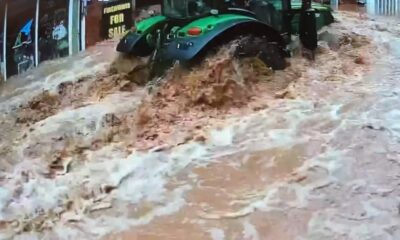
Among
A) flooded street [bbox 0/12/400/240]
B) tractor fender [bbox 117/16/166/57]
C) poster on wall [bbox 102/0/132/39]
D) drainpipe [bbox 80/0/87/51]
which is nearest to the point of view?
flooded street [bbox 0/12/400/240]

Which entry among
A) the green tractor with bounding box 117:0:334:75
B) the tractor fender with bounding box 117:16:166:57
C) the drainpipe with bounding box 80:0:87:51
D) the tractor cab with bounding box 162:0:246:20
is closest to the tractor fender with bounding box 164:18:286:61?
the green tractor with bounding box 117:0:334:75

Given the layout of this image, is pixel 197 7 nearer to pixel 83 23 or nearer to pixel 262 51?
Answer: pixel 262 51

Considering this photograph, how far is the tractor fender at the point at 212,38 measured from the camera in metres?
3.82

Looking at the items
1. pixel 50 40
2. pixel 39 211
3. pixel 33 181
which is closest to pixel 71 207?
pixel 39 211

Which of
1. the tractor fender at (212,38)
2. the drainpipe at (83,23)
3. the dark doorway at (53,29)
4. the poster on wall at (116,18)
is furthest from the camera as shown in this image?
the poster on wall at (116,18)

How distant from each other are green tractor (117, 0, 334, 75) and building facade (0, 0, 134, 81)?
99 cm

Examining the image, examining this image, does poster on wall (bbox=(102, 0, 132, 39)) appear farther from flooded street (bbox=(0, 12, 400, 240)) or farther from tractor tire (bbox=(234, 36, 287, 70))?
tractor tire (bbox=(234, 36, 287, 70))

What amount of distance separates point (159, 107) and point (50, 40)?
6.35 feet

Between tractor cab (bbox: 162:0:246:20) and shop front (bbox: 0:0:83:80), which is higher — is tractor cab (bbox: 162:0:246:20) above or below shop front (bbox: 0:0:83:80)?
above

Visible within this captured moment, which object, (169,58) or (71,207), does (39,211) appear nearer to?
(71,207)

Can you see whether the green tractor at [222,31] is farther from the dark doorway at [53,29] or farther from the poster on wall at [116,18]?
the poster on wall at [116,18]

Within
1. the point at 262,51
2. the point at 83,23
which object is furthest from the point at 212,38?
the point at 83,23

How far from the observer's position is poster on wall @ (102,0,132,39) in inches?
229

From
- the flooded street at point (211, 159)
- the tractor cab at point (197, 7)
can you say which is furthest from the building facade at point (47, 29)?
the tractor cab at point (197, 7)
